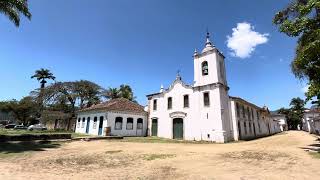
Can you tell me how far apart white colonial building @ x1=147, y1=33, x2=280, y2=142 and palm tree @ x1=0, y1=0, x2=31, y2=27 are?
708 inches

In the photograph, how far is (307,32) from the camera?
43.4 ft

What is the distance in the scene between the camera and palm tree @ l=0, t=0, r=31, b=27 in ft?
54.7

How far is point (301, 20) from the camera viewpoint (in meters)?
12.7

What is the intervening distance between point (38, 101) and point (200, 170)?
4393cm

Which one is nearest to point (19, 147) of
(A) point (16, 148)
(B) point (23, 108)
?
(A) point (16, 148)

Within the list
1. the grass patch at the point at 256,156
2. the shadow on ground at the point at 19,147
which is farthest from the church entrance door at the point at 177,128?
the grass patch at the point at 256,156

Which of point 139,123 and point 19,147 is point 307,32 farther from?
point 139,123

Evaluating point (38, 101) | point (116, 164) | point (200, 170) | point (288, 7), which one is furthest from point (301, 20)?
point (38, 101)

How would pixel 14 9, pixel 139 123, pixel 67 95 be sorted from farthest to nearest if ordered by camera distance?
1. pixel 67 95
2. pixel 139 123
3. pixel 14 9

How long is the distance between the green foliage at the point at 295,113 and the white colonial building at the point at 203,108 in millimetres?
54762

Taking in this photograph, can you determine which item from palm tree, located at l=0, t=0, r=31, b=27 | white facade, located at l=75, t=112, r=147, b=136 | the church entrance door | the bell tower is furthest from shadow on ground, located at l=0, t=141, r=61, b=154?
the bell tower

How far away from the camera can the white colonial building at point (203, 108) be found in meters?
24.6

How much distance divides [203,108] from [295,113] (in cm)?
6462

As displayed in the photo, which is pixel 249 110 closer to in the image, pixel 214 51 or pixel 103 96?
pixel 214 51
